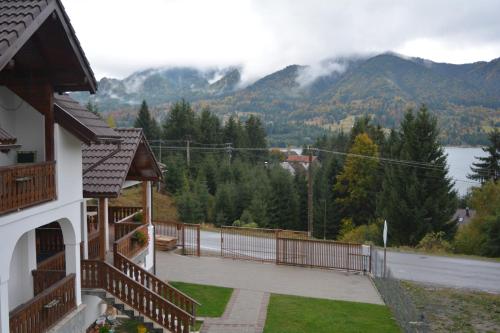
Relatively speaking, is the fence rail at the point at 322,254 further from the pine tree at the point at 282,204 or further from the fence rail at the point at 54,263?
the pine tree at the point at 282,204

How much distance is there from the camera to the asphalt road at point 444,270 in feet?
61.3

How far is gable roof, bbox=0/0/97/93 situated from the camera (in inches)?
241

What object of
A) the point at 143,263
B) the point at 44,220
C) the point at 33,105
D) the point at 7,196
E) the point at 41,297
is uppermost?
the point at 33,105

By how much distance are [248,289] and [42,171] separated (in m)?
10.4

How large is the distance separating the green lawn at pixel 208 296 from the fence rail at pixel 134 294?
244 cm

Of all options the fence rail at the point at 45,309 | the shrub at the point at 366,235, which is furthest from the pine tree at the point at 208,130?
the fence rail at the point at 45,309

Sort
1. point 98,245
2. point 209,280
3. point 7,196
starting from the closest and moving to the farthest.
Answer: point 7,196 < point 98,245 < point 209,280

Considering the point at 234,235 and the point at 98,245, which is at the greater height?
the point at 98,245

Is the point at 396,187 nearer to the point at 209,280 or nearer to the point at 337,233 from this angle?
the point at 337,233

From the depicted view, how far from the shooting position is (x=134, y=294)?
12.0m

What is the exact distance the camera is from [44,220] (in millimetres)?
8844

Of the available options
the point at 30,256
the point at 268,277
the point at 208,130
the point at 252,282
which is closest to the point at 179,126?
the point at 208,130

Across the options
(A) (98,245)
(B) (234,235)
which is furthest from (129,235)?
(B) (234,235)

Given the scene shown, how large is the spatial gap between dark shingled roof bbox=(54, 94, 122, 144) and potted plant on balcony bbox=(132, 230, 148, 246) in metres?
3.86
